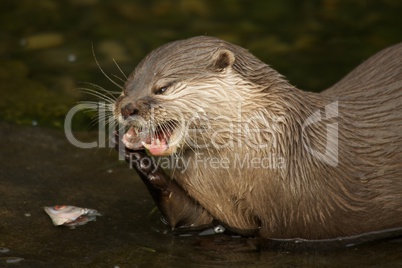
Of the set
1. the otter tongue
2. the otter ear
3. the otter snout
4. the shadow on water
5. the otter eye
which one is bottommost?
the shadow on water

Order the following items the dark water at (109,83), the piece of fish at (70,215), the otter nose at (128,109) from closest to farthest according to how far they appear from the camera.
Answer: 1. the otter nose at (128,109)
2. the dark water at (109,83)
3. the piece of fish at (70,215)

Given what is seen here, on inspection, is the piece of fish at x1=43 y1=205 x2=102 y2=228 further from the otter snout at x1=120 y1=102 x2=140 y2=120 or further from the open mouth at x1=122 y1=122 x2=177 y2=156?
the otter snout at x1=120 y1=102 x2=140 y2=120

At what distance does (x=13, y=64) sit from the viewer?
588 cm

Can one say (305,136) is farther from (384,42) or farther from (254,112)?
(384,42)

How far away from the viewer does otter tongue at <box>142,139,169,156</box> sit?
382cm

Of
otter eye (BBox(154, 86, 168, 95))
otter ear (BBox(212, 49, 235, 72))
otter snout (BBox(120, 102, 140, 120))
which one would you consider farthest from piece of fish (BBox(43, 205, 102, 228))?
otter ear (BBox(212, 49, 235, 72))

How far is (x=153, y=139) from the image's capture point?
3.84 meters

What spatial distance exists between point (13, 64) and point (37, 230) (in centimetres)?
213

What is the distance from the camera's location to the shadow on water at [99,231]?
383 centimetres

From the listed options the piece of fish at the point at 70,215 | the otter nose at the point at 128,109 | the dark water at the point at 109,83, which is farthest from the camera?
the piece of fish at the point at 70,215

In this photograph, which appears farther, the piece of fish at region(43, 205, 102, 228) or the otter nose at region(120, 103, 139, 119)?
the piece of fish at region(43, 205, 102, 228)

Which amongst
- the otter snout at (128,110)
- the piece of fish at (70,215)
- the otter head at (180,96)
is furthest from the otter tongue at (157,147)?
the piece of fish at (70,215)

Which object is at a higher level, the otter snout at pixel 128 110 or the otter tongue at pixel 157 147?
the otter snout at pixel 128 110

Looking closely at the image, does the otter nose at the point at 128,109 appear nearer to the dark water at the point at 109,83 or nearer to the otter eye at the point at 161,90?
the otter eye at the point at 161,90
